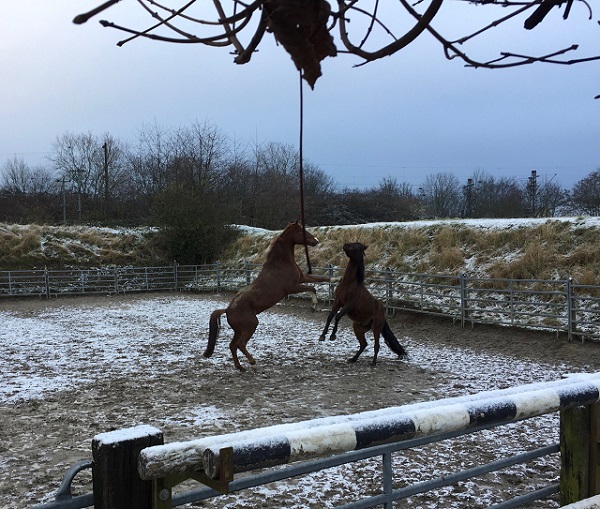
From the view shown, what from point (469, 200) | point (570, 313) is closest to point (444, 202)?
point (469, 200)

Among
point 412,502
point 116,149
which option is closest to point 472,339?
point 412,502

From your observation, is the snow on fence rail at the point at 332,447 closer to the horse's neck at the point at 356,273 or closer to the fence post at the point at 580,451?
the fence post at the point at 580,451

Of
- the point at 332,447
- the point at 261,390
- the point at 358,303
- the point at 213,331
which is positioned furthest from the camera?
the point at 358,303

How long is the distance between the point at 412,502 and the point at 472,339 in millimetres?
7432

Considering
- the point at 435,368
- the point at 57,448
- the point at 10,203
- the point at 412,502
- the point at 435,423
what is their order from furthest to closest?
the point at 10,203 < the point at 435,368 < the point at 57,448 < the point at 412,502 < the point at 435,423

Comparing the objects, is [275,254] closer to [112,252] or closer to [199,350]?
[199,350]

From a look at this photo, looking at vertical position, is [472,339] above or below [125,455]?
below

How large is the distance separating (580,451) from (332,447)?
113 cm

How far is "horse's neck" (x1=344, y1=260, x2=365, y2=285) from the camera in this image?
328 inches

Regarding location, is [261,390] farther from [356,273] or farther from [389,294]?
[389,294]

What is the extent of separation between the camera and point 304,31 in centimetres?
125

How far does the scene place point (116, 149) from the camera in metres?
37.1

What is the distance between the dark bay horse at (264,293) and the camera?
26.6 feet

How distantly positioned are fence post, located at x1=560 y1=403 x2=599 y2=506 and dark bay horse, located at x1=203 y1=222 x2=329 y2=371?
5.86 metres
